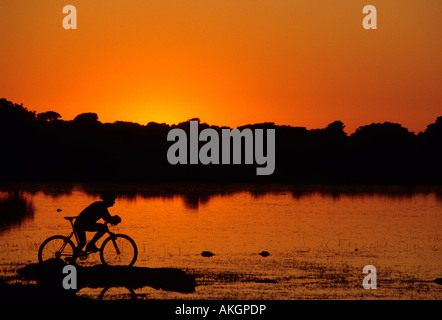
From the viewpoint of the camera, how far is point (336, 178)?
135m

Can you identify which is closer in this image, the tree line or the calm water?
the calm water

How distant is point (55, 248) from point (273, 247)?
932 cm

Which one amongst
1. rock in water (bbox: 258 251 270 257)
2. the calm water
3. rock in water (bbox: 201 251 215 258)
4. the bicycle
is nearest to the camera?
the calm water

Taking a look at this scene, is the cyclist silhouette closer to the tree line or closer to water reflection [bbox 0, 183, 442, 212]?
water reflection [bbox 0, 183, 442, 212]

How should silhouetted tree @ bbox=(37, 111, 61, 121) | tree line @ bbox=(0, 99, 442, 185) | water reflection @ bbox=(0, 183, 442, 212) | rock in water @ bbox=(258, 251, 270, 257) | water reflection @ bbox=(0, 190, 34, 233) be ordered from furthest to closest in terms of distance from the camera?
silhouetted tree @ bbox=(37, 111, 61, 121) → tree line @ bbox=(0, 99, 442, 185) → water reflection @ bbox=(0, 183, 442, 212) → water reflection @ bbox=(0, 190, 34, 233) → rock in water @ bbox=(258, 251, 270, 257)

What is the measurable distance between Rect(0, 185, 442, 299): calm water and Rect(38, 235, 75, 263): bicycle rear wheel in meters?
0.85

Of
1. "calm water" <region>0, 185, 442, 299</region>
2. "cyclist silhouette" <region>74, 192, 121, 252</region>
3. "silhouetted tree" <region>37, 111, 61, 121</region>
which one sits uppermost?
"silhouetted tree" <region>37, 111, 61, 121</region>

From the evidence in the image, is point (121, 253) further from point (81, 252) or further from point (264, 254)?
point (264, 254)

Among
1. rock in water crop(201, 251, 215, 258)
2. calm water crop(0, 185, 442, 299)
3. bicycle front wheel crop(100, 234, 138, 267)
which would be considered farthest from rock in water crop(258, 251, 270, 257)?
bicycle front wheel crop(100, 234, 138, 267)

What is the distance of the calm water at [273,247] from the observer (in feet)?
57.5

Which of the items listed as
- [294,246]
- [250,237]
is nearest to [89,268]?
[294,246]

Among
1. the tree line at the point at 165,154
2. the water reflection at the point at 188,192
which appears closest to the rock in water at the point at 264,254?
the water reflection at the point at 188,192

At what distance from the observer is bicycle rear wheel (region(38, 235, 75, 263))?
1916cm

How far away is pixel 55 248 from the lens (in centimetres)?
1967
